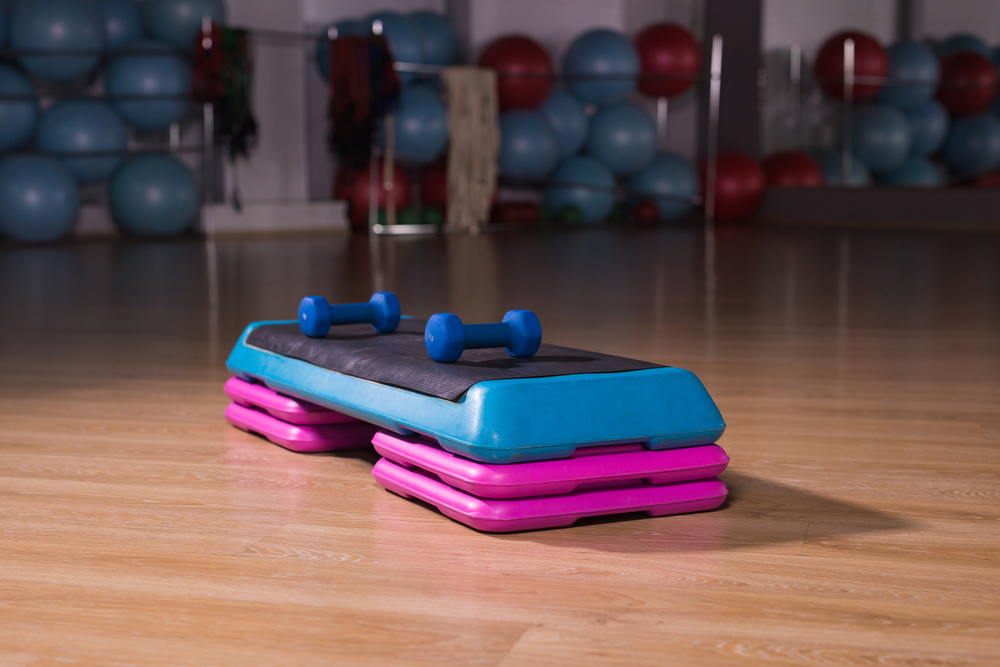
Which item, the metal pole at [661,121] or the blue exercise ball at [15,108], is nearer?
the blue exercise ball at [15,108]

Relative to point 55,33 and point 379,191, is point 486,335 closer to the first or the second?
point 55,33

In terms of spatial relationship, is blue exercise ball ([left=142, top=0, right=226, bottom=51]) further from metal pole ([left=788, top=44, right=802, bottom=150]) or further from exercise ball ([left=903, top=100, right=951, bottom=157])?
exercise ball ([left=903, top=100, right=951, bottom=157])

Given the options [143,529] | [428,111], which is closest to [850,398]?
[143,529]

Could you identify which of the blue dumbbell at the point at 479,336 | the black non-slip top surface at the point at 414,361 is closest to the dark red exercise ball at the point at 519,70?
the black non-slip top surface at the point at 414,361

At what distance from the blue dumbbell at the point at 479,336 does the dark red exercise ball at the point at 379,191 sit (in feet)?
21.2

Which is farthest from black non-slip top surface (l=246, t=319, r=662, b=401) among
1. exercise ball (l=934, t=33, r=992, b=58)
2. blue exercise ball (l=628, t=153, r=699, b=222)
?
exercise ball (l=934, t=33, r=992, b=58)

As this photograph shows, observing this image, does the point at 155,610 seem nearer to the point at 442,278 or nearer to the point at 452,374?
the point at 452,374

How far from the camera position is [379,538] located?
45.9 inches

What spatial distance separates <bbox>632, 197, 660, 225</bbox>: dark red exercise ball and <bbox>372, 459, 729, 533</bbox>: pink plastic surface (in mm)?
7562

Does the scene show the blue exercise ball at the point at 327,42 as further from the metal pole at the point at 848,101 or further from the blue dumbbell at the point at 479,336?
the blue dumbbell at the point at 479,336

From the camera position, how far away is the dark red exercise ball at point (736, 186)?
8.88 m

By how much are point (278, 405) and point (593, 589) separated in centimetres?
76

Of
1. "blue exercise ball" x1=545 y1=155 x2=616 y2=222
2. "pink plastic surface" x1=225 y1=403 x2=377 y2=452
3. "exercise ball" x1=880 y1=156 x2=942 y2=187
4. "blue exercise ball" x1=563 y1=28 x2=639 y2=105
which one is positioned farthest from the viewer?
"exercise ball" x1=880 y1=156 x2=942 y2=187

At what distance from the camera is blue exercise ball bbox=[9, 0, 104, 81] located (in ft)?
20.9
